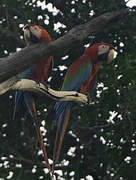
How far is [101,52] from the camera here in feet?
16.8

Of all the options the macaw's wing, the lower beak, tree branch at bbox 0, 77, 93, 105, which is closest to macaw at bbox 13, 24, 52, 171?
the macaw's wing

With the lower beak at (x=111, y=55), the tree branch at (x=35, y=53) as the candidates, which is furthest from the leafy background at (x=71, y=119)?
the tree branch at (x=35, y=53)

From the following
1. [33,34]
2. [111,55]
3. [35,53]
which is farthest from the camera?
[111,55]

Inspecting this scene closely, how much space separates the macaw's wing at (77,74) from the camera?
5230 millimetres

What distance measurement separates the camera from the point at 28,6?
5.63 metres

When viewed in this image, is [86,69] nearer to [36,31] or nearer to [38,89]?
[36,31]

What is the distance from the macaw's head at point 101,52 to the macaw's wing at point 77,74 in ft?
0.28

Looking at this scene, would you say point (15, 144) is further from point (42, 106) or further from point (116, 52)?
point (116, 52)

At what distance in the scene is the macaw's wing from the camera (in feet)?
17.2

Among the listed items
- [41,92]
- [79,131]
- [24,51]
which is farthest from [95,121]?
[24,51]

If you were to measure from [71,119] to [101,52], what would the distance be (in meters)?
0.92

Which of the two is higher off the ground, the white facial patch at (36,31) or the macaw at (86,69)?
the white facial patch at (36,31)

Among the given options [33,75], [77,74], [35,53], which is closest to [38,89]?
[35,53]

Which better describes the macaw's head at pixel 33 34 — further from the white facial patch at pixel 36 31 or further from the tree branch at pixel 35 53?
the tree branch at pixel 35 53
